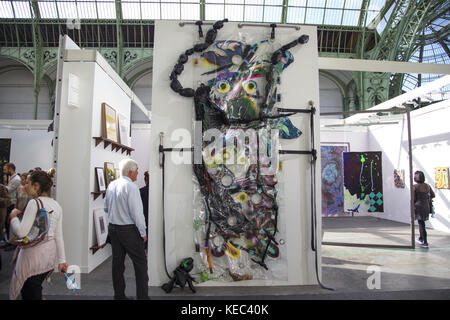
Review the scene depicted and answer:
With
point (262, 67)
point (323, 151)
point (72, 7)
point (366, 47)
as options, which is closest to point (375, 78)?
point (366, 47)

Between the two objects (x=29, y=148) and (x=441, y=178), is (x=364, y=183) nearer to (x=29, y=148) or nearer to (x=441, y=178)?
(x=441, y=178)

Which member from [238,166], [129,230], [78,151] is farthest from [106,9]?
[129,230]

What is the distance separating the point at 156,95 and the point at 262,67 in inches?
49.7

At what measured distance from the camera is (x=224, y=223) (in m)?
3.17

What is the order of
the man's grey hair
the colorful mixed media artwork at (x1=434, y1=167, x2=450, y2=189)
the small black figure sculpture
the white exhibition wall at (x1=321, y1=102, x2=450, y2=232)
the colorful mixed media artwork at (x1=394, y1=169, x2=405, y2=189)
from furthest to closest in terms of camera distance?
1. the colorful mixed media artwork at (x1=394, y1=169, x2=405, y2=189)
2. the white exhibition wall at (x1=321, y1=102, x2=450, y2=232)
3. the colorful mixed media artwork at (x1=434, y1=167, x2=450, y2=189)
4. the small black figure sculpture
5. the man's grey hair

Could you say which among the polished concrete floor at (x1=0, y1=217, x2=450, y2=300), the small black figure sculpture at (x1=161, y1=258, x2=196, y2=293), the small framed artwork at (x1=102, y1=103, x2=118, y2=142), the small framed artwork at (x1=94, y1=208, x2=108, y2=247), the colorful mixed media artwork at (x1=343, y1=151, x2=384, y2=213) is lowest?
the polished concrete floor at (x1=0, y1=217, x2=450, y2=300)

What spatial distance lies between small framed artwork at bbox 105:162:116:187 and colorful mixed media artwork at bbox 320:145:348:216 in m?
6.56

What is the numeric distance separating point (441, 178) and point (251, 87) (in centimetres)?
661

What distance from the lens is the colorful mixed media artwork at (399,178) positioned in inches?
333

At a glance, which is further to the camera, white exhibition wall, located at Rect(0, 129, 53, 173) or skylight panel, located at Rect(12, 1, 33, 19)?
skylight panel, located at Rect(12, 1, 33, 19)

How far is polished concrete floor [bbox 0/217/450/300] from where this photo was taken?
3092 mm

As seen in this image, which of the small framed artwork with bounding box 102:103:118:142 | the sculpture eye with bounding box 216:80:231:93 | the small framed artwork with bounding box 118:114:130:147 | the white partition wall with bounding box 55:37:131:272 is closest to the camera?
the sculpture eye with bounding box 216:80:231:93

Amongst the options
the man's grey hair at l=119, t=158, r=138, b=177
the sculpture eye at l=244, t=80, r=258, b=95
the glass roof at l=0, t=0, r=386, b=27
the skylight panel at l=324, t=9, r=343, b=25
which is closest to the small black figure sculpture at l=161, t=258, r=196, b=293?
the man's grey hair at l=119, t=158, r=138, b=177

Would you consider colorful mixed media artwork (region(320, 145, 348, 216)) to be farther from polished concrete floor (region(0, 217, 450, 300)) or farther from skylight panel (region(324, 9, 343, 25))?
skylight panel (region(324, 9, 343, 25))
